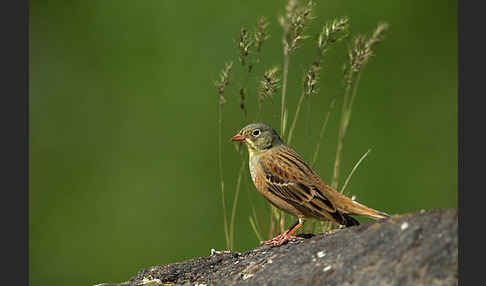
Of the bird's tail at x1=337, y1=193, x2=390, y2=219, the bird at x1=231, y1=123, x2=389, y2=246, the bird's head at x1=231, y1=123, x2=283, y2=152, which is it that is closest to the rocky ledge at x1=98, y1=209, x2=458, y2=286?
the bird at x1=231, y1=123, x2=389, y2=246

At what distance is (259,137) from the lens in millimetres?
5426

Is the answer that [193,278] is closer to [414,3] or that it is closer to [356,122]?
[356,122]

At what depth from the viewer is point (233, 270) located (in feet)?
14.6

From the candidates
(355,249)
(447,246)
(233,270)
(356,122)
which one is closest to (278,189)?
(233,270)

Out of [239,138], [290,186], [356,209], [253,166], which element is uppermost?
[239,138]

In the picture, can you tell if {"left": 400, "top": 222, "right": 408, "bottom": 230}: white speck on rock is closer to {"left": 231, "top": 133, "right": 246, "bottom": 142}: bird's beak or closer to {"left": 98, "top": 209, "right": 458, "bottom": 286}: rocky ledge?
{"left": 98, "top": 209, "right": 458, "bottom": 286}: rocky ledge

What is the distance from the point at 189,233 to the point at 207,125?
5.59 feet

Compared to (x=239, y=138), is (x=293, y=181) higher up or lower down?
lower down

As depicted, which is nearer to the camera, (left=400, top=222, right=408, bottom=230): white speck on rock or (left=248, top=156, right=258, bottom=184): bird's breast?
(left=400, top=222, right=408, bottom=230): white speck on rock

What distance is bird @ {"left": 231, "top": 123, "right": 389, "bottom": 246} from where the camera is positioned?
4793mm

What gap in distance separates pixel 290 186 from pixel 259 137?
0.62m

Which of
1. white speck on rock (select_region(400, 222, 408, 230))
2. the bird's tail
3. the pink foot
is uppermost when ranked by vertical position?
white speck on rock (select_region(400, 222, 408, 230))

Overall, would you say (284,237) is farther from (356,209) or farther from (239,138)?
(239,138)

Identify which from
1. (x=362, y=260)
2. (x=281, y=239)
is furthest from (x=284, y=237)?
(x=362, y=260)
